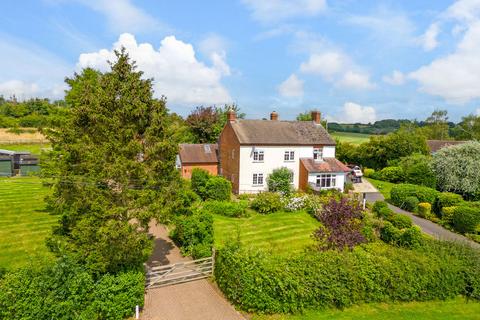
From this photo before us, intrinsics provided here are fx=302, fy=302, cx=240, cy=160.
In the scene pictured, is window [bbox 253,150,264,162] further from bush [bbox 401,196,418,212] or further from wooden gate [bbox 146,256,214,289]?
wooden gate [bbox 146,256,214,289]

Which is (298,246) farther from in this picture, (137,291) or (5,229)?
(5,229)

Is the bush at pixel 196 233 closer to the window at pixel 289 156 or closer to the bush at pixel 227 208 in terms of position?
the bush at pixel 227 208

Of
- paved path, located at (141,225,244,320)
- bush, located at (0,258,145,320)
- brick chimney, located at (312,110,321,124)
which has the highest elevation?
brick chimney, located at (312,110,321,124)

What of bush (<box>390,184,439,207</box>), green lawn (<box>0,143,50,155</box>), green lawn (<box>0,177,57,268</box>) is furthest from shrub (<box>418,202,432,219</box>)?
green lawn (<box>0,143,50,155</box>)

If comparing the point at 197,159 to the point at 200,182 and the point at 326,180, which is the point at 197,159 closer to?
the point at 200,182

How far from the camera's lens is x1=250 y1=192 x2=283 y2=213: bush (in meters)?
28.1

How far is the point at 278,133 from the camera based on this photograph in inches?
1416

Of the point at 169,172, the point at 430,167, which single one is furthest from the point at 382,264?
the point at 430,167

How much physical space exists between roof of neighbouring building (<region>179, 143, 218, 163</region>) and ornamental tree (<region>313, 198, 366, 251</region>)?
23468 mm

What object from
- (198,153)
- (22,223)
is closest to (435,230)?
(198,153)

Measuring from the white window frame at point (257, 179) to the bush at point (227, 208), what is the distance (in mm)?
6977

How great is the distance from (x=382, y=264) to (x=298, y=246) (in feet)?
23.7

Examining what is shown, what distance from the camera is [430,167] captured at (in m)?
39.5

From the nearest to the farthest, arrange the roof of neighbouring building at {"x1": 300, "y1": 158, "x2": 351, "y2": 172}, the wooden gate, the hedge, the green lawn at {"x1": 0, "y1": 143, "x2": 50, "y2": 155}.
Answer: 1. the hedge
2. the wooden gate
3. the roof of neighbouring building at {"x1": 300, "y1": 158, "x2": 351, "y2": 172}
4. the green lawn at {"x1": 0, "y1": 143, "x2": 50, "y2": 155}
